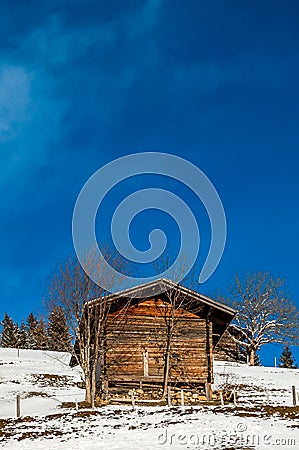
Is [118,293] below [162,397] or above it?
above

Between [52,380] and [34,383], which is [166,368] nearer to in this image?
[34,383]

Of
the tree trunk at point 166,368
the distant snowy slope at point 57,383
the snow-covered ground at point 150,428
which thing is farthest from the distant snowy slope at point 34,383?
the tree trunk at point 166,368

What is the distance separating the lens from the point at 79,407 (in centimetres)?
2894

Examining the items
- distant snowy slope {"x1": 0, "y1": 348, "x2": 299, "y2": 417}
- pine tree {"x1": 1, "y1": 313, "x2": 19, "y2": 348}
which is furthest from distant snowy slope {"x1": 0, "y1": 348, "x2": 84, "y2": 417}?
pine tree {"x1": 1, "y1": 313, "x2": 19, "y2": 348}

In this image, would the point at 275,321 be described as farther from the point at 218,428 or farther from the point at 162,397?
the point at 218,428

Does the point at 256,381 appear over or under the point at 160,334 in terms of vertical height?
under

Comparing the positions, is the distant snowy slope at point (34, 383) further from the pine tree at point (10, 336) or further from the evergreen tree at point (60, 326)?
the pine tree at point (10, 336)

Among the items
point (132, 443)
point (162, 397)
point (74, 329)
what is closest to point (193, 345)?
point (162, 397)

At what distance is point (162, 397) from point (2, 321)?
8553cm

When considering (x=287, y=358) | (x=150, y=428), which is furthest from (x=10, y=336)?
(x=150, y=428)

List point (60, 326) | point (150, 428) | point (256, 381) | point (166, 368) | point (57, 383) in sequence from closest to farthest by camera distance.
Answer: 1. point (150, 428)
2. point (166, 368)
3. point (60, 326)
4. point (256, 381)
5. point (57, 383)

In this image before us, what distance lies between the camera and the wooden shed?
32744mm

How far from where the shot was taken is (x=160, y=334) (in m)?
33.7

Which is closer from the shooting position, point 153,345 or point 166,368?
point 166,368
